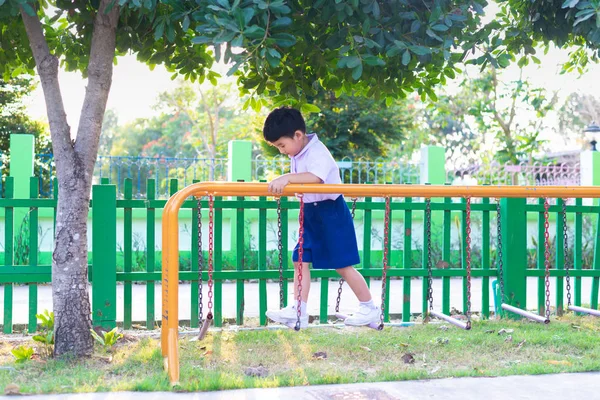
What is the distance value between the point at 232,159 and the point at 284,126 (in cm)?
748

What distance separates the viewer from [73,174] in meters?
4.64

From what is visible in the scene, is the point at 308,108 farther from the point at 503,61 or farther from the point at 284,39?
the point at 284,39

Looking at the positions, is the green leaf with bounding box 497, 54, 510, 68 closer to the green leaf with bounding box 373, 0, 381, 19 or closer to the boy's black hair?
the green leaf with bounding box 373, 0, 381, 19

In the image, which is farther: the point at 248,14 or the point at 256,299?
the point at 256,299

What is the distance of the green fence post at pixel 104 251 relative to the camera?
217 inches

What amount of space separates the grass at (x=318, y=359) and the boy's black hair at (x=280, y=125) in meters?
1.52

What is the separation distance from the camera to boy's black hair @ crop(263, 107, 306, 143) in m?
4.69

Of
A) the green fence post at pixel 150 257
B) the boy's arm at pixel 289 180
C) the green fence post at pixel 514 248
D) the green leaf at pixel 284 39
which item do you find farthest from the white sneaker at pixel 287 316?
the green fence post at pixel 514 248

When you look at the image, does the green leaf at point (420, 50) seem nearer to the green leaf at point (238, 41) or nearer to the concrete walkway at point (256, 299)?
the green leaf at point (238, 41)

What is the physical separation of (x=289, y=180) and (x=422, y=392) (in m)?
1.64

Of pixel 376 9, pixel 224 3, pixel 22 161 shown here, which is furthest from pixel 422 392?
pixel 22 161

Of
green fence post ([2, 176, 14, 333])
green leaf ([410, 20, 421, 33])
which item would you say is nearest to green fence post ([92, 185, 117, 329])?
green fence post ([2, 176, 14, 333])

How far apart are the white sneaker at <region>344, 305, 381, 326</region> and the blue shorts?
350mm

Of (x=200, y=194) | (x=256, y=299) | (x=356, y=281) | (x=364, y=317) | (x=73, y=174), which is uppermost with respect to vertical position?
(x=73, y=174)
